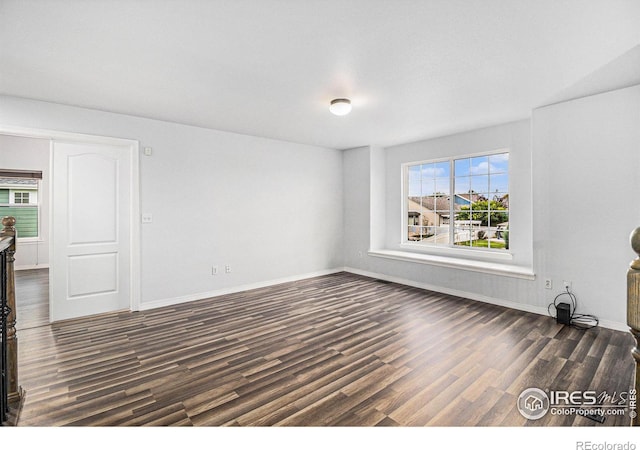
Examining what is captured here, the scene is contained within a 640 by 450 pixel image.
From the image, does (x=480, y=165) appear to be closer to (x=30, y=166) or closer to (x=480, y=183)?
(x=480, y=183)

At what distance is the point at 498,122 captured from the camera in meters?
4.46

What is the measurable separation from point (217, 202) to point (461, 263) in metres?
3.93

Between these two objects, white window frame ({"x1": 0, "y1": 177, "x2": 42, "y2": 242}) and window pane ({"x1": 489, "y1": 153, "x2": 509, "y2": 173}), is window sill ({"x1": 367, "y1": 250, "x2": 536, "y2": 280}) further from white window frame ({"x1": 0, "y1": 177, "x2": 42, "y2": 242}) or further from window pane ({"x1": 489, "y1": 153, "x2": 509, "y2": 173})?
white window frame ({"x1": 0, "y1": 177, "x2": 42, "y2": 242})

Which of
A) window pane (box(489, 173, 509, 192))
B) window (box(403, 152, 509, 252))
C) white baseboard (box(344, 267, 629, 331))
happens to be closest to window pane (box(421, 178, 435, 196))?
window (box(403, 152, 509, 252))

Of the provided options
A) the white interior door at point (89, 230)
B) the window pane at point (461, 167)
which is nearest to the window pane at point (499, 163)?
the window pane at point (461, 167)

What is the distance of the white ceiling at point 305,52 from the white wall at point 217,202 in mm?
336

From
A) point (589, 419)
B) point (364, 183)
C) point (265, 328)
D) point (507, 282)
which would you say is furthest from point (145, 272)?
point (507, 282)

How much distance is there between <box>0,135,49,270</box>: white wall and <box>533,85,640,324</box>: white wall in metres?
9.49

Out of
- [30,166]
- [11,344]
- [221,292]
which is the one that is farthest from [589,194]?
[30,166]

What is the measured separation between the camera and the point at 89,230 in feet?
12.9

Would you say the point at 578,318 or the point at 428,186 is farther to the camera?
the point at 428,186

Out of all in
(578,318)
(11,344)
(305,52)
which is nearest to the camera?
(11,344)

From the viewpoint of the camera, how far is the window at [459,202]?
4723 millimetres

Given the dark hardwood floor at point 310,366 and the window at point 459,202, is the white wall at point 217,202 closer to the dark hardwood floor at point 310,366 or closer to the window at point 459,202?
the dark hardwood floor at point 310,366
